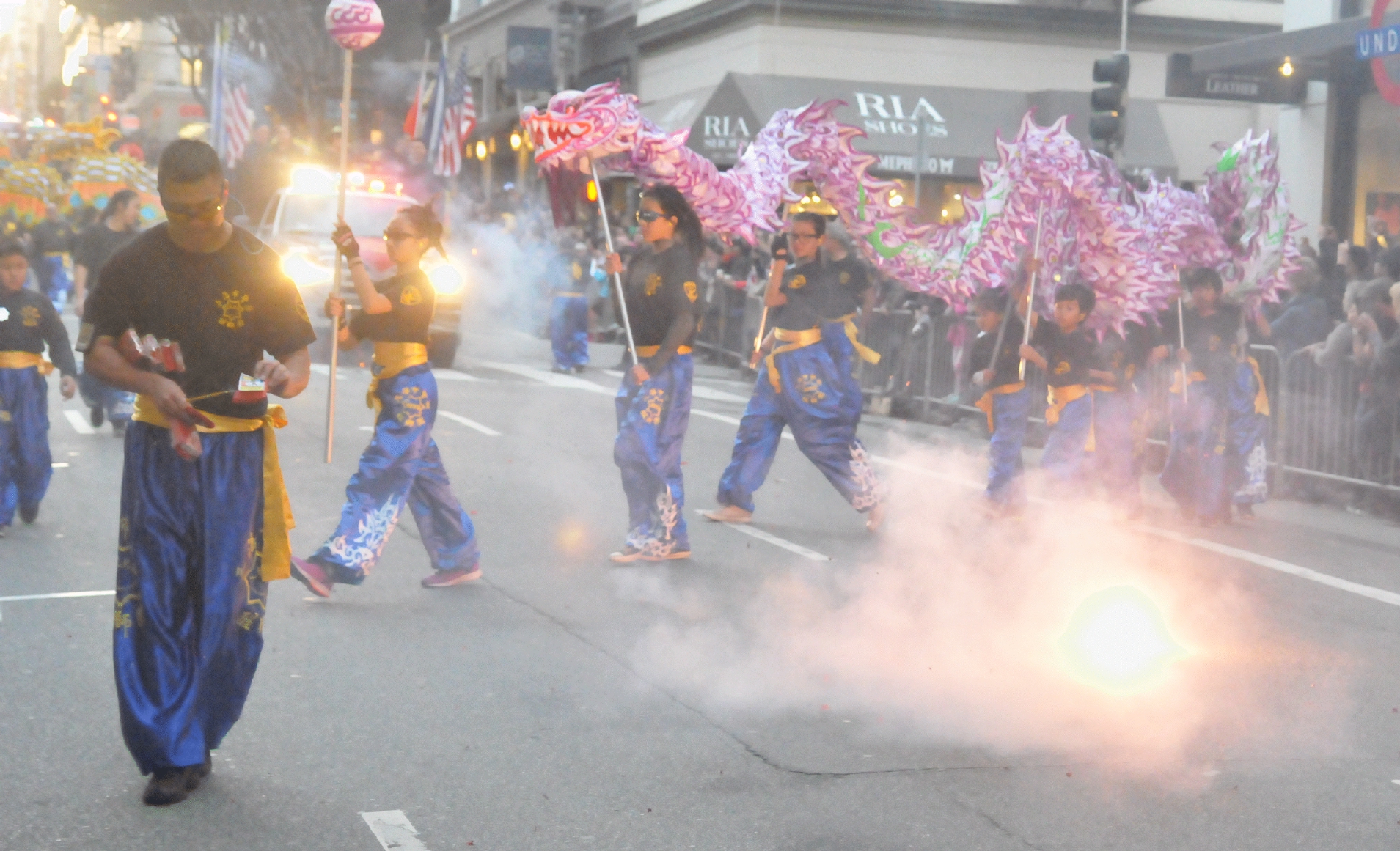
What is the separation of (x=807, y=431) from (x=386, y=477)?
10.1ft

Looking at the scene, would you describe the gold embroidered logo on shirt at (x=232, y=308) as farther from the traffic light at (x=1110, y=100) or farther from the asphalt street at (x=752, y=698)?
the traffic light at (x=1110, y=100)

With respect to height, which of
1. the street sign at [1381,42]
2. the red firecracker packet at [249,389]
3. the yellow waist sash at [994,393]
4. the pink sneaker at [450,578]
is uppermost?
the street sign at [1381,42]

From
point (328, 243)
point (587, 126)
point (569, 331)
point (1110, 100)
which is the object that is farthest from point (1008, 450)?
point (328, 243)

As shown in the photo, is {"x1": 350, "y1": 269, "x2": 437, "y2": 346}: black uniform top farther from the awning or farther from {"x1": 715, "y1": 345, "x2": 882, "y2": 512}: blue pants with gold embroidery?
the awning

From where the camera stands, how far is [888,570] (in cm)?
840

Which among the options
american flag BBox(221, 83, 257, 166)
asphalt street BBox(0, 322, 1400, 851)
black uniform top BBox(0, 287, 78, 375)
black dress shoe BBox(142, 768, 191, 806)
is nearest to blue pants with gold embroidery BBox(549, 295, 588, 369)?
american flag BBox(221, 83, 257, 166)

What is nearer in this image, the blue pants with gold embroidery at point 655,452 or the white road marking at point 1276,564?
the blue pants with gold embroidery at point 655,452

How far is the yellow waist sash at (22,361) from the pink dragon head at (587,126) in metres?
2.91

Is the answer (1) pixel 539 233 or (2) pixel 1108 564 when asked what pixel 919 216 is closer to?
(2) pixel 1108 564

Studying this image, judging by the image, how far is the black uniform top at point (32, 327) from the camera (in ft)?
28.7

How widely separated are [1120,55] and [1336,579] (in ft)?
25.6

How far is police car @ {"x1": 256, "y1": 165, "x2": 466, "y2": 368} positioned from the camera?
59.5ft

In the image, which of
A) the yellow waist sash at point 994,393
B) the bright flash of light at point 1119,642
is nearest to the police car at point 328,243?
the yellow waist sash at point 994,393

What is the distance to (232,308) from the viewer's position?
4.64 meters
